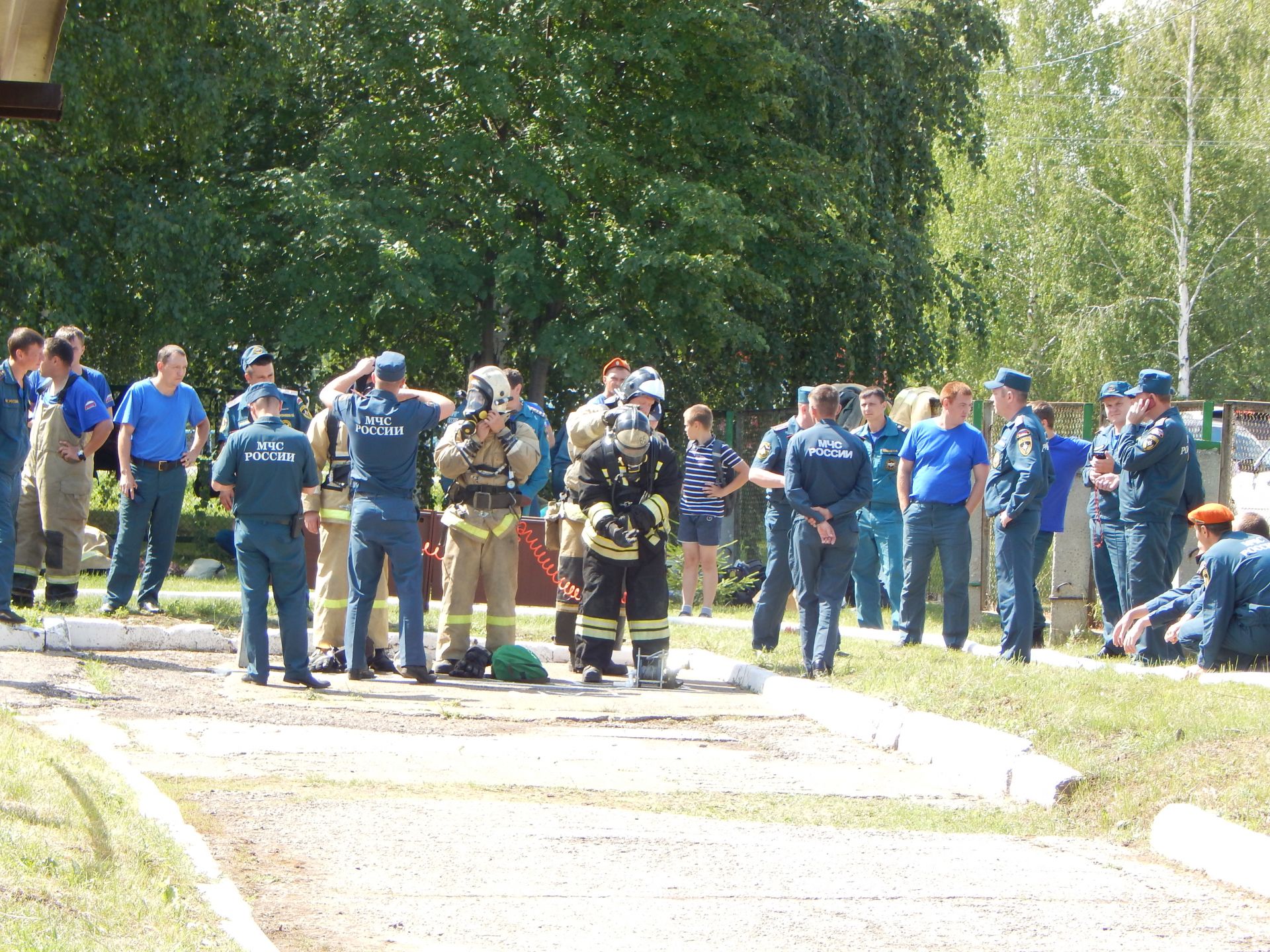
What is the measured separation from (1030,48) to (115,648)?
39.7m

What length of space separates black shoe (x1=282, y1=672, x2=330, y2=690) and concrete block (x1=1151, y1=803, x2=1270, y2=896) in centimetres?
545

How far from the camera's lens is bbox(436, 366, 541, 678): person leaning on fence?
10516mm

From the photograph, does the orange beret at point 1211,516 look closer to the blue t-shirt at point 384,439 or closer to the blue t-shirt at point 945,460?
the blue t-shirt at point 945,460

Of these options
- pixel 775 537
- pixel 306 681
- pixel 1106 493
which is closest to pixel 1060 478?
pixel 1106 493

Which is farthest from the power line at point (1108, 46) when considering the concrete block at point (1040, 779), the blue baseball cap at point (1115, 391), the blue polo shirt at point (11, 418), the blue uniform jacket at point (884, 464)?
the concrete block at point (1040, 779)

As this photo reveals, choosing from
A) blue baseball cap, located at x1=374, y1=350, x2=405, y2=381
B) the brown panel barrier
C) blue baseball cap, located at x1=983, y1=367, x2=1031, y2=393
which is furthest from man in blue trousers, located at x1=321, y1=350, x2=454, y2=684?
blue baseball cap, located at x1=983, y1=367, x2=1031, y2=393

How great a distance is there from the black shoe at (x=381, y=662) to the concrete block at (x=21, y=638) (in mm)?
2266

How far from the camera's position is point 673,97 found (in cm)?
2162

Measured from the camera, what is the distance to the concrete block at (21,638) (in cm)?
999

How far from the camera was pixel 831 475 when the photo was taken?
34.6 feet

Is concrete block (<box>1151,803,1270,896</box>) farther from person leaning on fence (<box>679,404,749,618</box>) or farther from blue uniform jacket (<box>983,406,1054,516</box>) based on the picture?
person leaning on fence (<box>679,404,749,618</box>)

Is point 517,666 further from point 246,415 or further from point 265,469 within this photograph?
point 246,415

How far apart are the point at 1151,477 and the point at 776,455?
2.96 m

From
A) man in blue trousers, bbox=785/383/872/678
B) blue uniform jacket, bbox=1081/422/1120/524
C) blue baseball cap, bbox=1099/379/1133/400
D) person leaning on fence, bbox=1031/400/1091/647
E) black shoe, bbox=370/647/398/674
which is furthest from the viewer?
person leaning on fence, bbox=1031/400/1091/647
